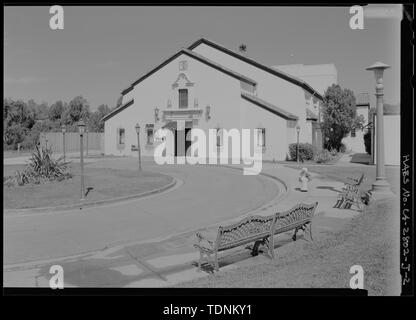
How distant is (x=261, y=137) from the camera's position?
28.5 metres

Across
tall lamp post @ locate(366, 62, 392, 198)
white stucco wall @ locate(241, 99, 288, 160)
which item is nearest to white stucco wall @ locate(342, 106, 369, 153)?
white stucco wall @ locate(241, 99, 288, 160)

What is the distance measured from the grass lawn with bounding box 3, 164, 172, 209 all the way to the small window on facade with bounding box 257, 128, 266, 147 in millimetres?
11582

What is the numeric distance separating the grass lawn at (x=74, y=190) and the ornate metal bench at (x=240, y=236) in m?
7.47

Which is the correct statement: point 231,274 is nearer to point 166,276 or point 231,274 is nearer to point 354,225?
point 166,276

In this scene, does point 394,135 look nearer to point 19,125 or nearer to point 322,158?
point 322,158

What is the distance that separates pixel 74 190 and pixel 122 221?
5399 mm

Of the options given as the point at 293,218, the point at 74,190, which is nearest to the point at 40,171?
the point at 74,190

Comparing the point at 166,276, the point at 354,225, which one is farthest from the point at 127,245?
the point at 354,225

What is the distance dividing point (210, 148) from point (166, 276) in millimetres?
24119

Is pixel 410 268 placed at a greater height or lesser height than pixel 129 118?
lesser

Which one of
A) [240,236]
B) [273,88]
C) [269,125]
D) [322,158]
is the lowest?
[240,236]

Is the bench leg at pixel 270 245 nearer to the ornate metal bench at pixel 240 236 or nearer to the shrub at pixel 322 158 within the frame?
the ornate metal bench at pixel 240 236
